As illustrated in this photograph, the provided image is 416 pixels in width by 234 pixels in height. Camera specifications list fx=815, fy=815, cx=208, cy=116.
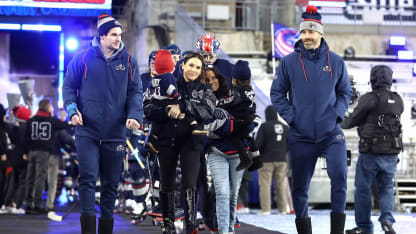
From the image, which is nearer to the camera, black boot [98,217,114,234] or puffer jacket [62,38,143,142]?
puffer jacket [62,38,143,142]

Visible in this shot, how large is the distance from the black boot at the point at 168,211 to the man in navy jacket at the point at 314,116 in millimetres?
1156

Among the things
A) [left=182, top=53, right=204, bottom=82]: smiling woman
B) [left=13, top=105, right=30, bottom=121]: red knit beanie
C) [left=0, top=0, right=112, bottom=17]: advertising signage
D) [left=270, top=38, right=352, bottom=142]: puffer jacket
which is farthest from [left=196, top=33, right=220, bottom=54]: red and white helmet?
[left=0, top=0, right=112, bottom=17]: advertising signage

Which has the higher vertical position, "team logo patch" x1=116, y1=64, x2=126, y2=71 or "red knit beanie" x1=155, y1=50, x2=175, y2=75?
"red knit beanie" x1=155, y1=50, x2=175, y2=75

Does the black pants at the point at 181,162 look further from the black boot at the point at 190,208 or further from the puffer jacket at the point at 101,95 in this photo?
the puffer jacket at the point at 101,95

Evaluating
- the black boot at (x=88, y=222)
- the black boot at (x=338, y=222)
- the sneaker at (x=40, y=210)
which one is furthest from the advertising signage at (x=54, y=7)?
the black boot at (x=338, y=222)

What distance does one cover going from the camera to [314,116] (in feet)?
23.5

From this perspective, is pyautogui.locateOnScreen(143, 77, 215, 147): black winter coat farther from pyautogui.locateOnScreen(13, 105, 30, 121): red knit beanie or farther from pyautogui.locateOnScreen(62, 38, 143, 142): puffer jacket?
pyautogui.locateOnScreen(13, 105, 30, 121): red knit beanie

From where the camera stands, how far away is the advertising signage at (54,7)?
1947 centimetres

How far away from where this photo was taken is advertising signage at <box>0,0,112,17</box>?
63.9 feet

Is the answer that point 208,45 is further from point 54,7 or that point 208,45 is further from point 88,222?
point 54,7

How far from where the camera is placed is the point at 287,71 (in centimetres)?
738

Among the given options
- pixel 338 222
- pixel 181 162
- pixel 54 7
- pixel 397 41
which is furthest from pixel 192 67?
pixel 397 41

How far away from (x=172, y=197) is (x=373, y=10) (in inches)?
690

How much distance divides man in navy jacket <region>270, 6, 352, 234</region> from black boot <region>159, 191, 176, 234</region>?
116 cm
